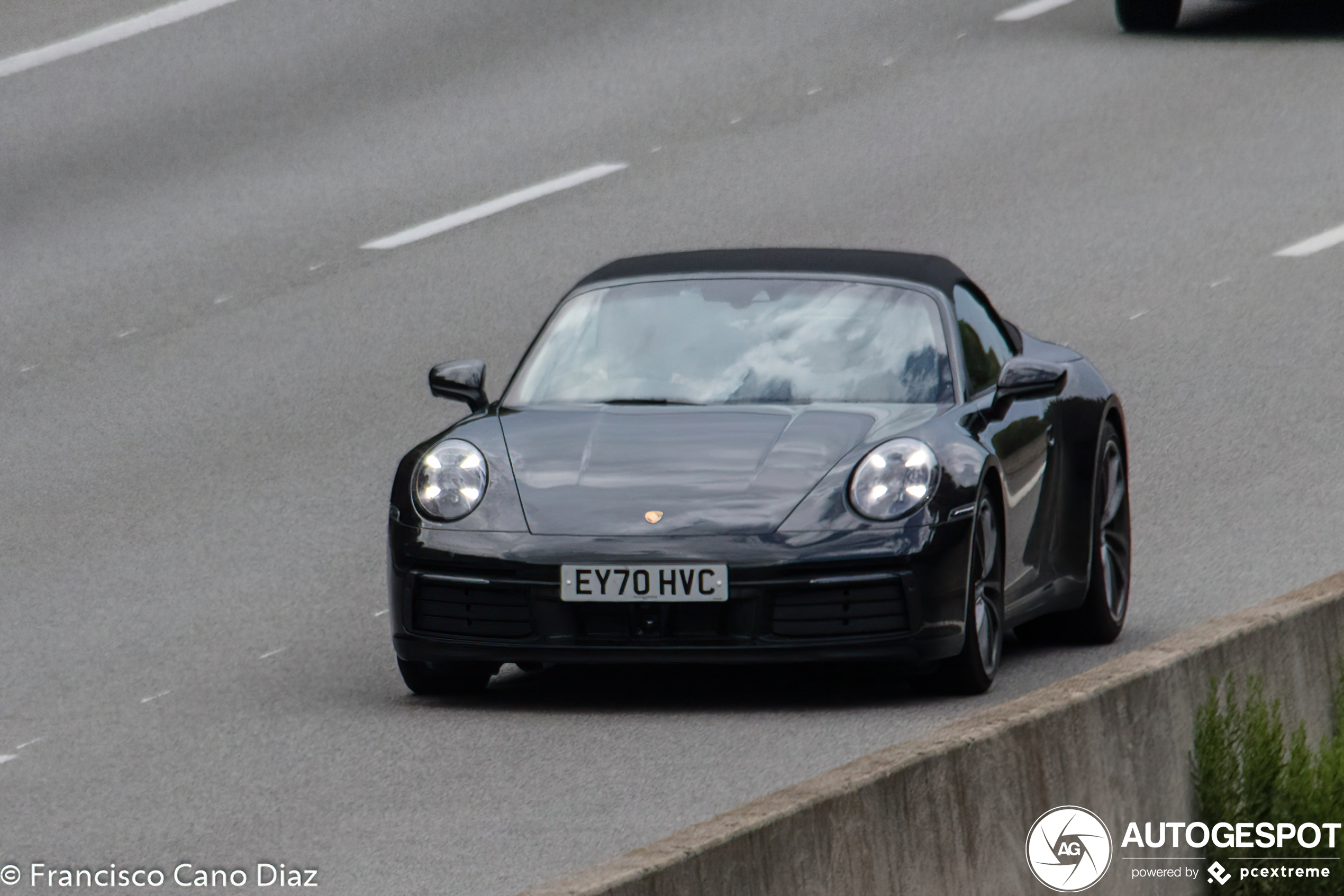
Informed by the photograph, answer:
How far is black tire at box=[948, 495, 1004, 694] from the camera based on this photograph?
779 centimetres

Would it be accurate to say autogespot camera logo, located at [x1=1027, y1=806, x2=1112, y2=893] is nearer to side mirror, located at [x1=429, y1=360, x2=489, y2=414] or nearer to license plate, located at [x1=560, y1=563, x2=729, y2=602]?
license plate, located at [x1=560, y1=563, x2=729, y2=602]

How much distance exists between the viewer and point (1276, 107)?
65.8 ft

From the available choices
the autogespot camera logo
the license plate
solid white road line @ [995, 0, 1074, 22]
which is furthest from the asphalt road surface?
the autogespot camera logo

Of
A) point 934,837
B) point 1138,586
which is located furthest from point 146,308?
point 934,837

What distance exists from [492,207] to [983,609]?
10087 mm

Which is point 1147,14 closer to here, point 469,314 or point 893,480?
point 469,314

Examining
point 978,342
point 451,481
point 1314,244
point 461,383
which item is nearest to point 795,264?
point 978,342

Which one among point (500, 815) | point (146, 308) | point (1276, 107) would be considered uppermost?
point (500, 815)

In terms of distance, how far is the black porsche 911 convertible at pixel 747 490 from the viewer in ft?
24.8

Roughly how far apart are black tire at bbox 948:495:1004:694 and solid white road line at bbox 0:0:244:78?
14369 mm

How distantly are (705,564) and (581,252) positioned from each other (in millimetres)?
9062

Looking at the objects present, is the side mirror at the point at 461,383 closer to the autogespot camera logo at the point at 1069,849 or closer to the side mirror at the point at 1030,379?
the side mirror at the point at 1030,379

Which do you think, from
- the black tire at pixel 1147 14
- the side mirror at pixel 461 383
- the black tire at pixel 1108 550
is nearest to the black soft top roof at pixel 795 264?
the side mirror at pixel 461 383

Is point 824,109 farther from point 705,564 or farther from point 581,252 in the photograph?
point 705,564
